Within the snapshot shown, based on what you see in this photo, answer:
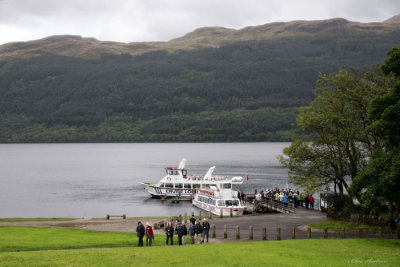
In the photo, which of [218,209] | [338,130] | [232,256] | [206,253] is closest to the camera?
[232,256]

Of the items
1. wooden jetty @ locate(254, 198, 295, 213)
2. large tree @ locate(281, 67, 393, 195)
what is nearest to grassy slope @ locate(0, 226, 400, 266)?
large tree @ locate(281, 67, 393, 195)

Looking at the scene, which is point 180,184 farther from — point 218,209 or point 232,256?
point 232,256

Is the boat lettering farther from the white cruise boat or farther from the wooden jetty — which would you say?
the wooden jetty

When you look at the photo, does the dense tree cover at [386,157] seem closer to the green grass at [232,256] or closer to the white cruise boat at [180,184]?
the green grass at [232,256]

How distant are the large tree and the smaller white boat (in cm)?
1576

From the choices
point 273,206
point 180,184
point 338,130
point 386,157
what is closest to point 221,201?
point 273,206

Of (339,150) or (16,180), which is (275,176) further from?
(339,150)

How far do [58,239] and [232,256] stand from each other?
16302mm

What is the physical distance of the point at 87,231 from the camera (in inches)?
1658

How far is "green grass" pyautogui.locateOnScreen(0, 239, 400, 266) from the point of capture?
997 inches

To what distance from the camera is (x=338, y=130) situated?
155 feet

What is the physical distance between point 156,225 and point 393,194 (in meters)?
21.7

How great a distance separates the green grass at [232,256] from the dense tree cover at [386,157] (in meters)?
3.61

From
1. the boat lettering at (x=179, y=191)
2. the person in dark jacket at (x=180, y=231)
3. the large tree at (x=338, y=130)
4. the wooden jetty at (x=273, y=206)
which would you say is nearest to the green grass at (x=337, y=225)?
the large tree at (x=338, y=130)
